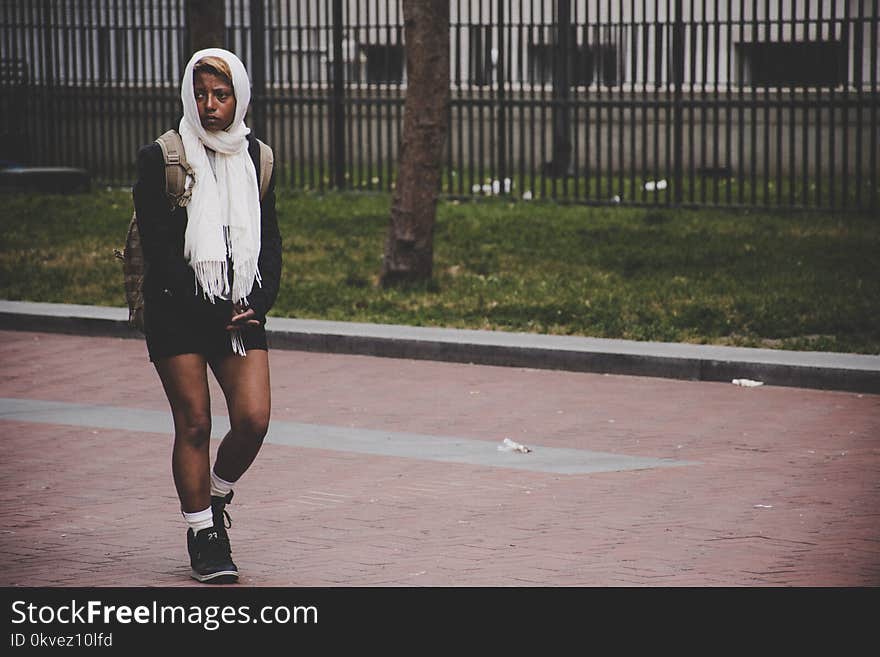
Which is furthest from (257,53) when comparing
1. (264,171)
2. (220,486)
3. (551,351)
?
(220,486)

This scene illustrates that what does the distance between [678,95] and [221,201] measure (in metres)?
11.4

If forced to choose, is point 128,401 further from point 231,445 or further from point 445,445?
point 231,445

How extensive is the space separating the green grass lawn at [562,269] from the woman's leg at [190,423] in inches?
239

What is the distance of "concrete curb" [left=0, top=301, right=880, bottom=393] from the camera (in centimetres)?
1006

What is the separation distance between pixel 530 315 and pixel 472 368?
1.37 m

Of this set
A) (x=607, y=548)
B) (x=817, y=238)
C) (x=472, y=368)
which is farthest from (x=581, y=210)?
(x=607, y=548)

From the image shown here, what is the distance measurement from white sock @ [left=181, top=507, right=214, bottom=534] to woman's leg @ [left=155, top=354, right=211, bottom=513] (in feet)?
0.05

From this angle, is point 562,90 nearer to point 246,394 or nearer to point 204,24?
point 204,24

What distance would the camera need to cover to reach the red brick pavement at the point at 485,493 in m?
Result: 5.91

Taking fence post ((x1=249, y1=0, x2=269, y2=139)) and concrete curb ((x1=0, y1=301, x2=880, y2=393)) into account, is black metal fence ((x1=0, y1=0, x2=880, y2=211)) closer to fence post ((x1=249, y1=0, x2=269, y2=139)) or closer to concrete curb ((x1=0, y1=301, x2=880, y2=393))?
fence post ((x1=249, y1=0, x2=269, y2=139))

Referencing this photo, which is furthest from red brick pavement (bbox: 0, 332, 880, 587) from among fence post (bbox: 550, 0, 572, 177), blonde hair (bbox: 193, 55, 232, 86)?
fence post (bbox: 550, 0, 572, 177)

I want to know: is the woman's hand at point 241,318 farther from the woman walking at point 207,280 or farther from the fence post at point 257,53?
the fence post at point 257,53

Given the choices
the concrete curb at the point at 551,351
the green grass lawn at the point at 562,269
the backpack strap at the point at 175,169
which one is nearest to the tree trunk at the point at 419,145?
the green grass lawn at the point at 562,269
